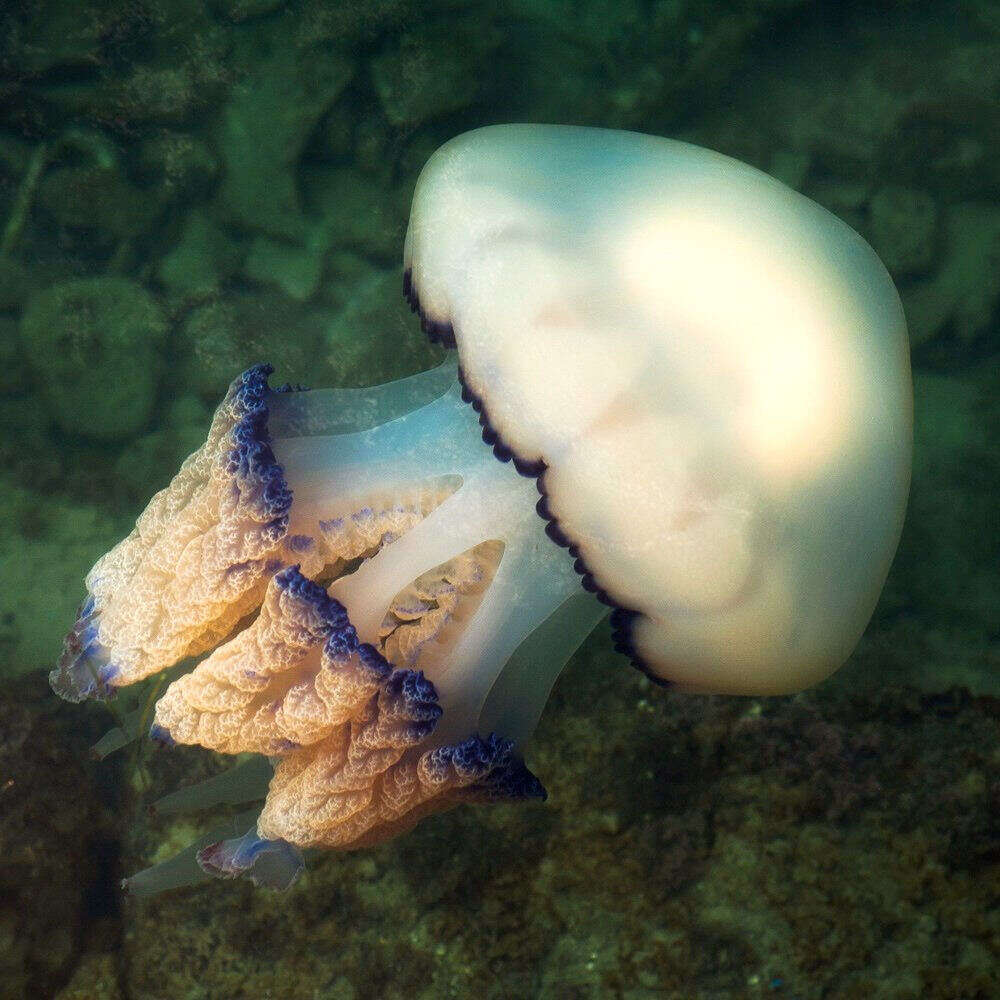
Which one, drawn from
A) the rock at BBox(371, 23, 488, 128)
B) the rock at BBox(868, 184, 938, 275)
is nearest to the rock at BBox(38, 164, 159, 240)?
the rock at BBox(371, 23, 488, 128)

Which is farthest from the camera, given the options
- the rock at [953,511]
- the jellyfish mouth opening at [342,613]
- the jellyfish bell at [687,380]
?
the rock at [953,511]

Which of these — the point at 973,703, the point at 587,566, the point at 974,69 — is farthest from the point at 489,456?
the point at 974,69

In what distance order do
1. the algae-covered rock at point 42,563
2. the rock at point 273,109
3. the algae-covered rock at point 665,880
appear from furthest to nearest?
the rock at point 273,109 → the algae-covered rock at point 42,563 → the algae-covered rock at point 665,880

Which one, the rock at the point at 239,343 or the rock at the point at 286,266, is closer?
the rock at the point at 239,343

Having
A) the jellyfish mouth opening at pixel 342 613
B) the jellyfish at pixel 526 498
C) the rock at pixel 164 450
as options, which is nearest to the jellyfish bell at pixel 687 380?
the jellyfish at pixel 526 498

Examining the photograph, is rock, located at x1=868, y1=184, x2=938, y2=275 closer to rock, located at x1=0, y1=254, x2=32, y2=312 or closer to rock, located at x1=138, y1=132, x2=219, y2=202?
rock, located at x1=138, y1=132, x2=219, y2=202

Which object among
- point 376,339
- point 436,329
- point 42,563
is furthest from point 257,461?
point 42,563

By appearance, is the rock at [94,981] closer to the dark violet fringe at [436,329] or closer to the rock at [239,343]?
the rock at [239,343]

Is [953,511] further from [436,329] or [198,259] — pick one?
[198,259]
